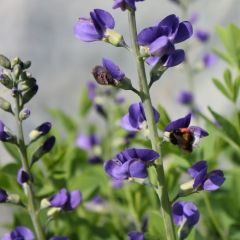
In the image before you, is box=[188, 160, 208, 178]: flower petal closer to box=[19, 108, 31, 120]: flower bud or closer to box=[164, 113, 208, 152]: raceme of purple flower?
box=[164, 113, 208, 152]: raceme of purple flower

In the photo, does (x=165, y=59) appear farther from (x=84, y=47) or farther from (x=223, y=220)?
(x=84, y=47)

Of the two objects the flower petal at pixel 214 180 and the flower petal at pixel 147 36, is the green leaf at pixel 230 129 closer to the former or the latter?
the flower petal at pixel 214 180

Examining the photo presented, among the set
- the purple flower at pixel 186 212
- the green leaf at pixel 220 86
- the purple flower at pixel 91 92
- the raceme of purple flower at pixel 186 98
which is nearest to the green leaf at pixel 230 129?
the green leaf at pixel 220 86

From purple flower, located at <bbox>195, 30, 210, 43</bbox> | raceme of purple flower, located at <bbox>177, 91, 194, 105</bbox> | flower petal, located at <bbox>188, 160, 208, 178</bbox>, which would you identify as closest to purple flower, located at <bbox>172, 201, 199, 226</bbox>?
flower petal, located at <bbox>188, 160, 208, 178</bbox>

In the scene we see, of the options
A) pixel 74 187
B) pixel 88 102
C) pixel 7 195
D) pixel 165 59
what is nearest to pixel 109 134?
pixel 88 102

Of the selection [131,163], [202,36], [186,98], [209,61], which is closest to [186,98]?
[186,98]

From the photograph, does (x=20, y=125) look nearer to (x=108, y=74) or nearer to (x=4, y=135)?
(x=4, y=135)
